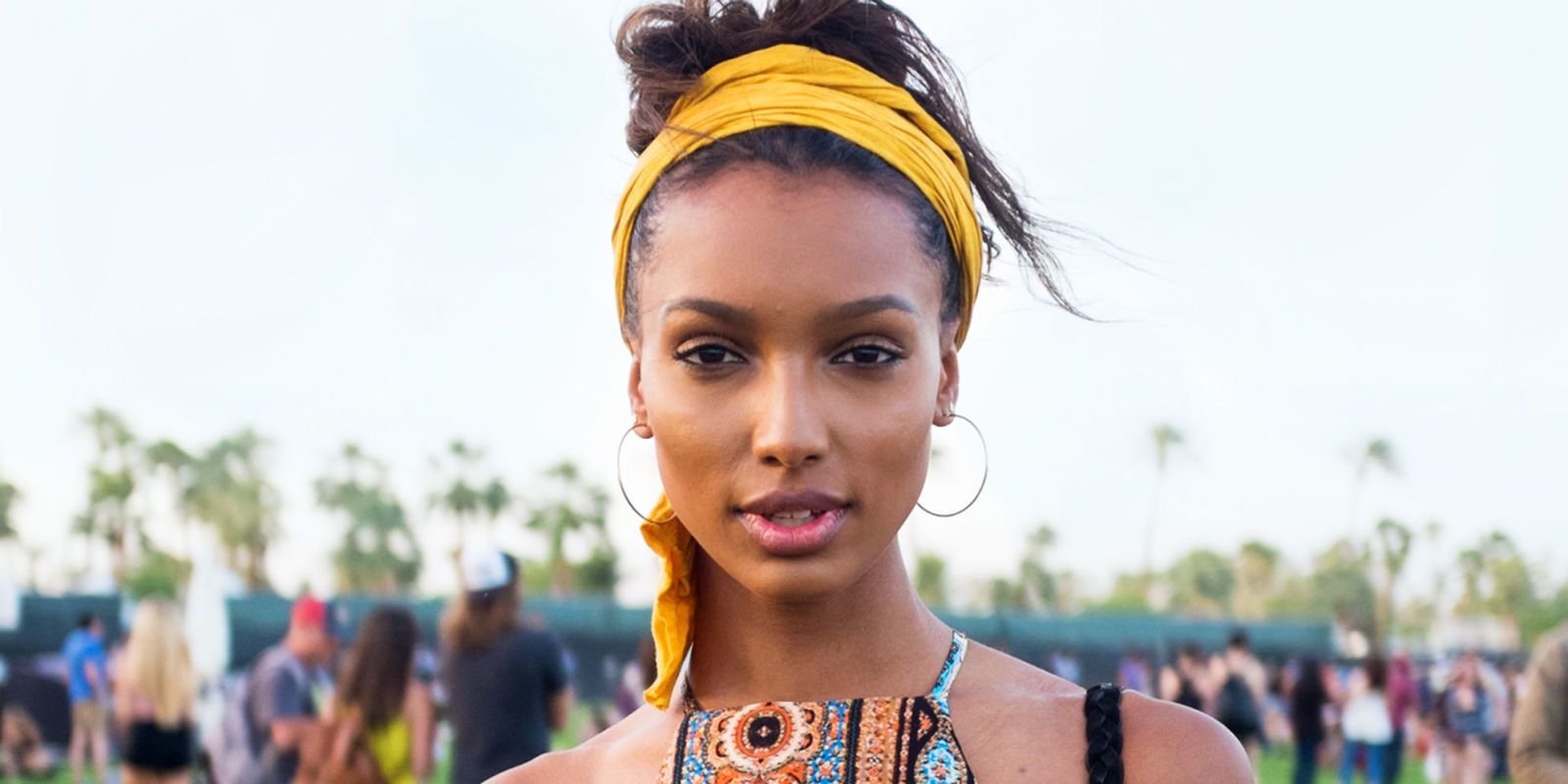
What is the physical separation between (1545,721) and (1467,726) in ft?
34.0

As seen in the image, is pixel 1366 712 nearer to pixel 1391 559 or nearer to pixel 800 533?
pixel 800 533

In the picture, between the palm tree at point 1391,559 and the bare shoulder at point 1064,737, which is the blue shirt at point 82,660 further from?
the palm tree at point 1391,559

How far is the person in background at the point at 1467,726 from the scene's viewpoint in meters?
14.0

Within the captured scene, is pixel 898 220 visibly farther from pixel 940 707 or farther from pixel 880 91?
pixel 940 707

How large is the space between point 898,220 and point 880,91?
0.21m

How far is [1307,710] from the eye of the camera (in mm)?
12430

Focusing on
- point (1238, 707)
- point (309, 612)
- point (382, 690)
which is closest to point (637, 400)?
point (382, 690)

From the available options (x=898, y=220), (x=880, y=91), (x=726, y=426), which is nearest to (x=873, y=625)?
(x=726, y=426)

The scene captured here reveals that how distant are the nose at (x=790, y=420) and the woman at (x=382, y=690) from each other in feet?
18.9

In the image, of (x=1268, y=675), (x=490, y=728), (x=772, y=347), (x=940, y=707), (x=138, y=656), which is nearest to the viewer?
(x=772, y=347)

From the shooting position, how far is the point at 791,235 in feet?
5.74

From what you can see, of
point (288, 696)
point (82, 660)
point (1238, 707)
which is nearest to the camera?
point (288, 696)

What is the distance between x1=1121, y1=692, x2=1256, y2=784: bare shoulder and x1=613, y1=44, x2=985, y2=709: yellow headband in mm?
495

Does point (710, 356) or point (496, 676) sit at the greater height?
point (710, 356)
